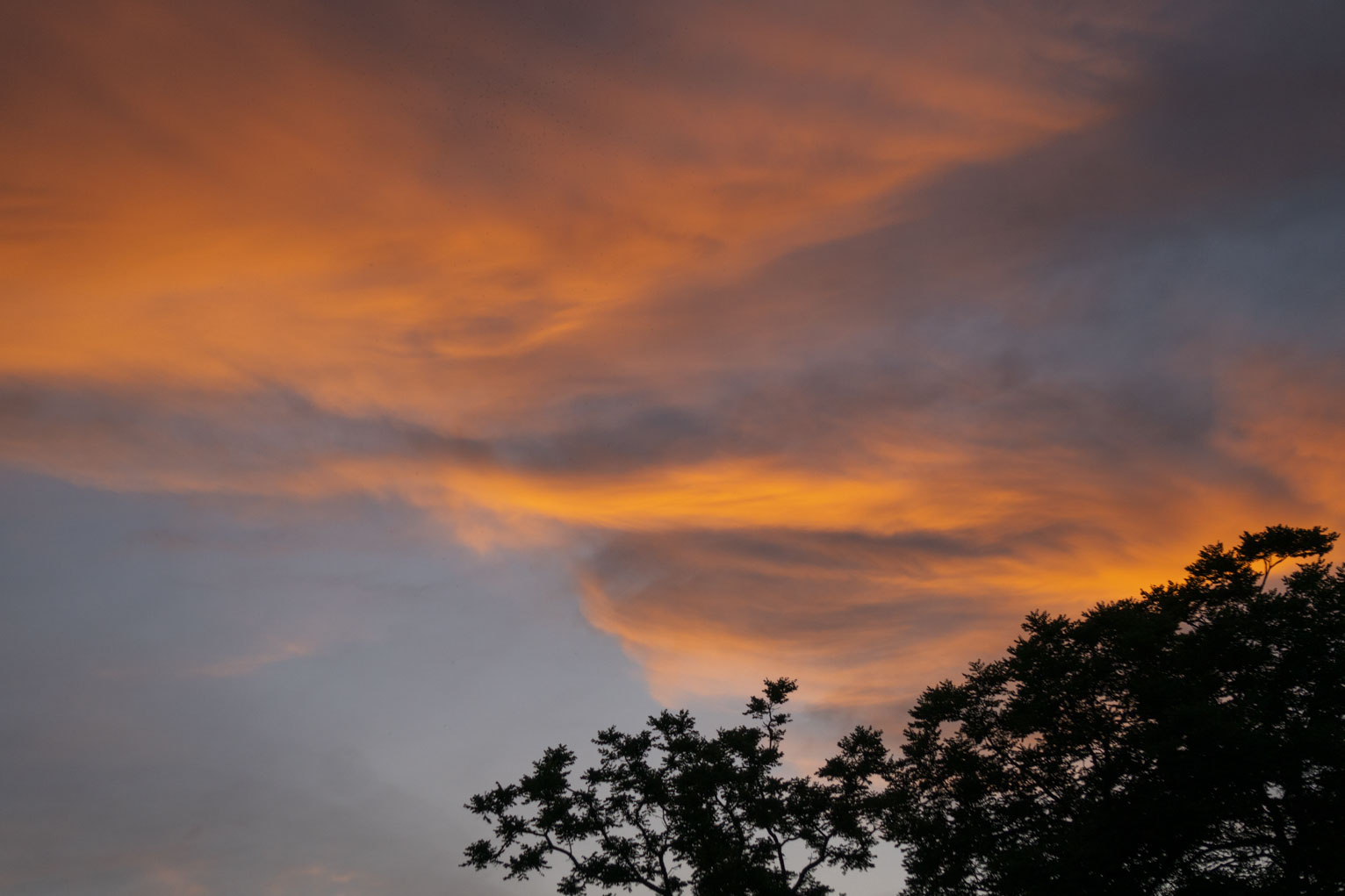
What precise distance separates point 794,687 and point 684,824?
8.79 meters

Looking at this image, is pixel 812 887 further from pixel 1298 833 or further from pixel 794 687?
pixel 1298 833

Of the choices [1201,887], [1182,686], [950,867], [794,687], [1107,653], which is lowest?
[1201,887]

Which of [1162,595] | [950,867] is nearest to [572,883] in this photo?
[950,867]

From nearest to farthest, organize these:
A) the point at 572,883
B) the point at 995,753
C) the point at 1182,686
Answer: the point at 1182,686 < the point at 995,753 < the point at 572,883

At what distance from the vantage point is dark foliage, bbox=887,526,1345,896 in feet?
110

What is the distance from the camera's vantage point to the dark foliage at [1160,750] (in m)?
33.4

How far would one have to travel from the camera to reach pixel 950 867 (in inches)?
1633

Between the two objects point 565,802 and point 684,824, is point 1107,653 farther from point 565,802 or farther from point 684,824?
point 565,802

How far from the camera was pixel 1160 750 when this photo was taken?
114 feet

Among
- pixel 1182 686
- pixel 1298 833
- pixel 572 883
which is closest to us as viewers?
pixel 1298 833

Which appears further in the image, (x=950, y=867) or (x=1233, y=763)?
(x=950, y=867)

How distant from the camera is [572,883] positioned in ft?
150

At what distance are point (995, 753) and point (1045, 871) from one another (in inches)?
262

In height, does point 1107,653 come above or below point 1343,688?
above
